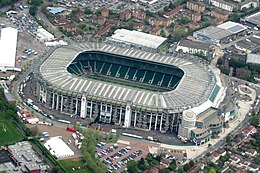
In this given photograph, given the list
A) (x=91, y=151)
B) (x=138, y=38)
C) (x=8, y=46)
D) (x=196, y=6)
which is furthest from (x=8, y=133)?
(x=196, y=6)

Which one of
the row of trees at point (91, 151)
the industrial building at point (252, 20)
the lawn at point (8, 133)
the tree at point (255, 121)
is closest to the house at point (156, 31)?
the industrial building at point (252, 20)

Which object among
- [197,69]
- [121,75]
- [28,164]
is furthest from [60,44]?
[28,164]

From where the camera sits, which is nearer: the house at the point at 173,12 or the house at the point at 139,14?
the house at the point at 139,14

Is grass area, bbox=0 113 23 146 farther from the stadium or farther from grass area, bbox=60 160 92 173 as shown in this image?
the stadium

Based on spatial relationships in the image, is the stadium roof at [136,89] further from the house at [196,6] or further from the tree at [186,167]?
the house at [196,6]

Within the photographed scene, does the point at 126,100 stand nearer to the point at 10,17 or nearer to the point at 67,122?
the point at 67,122

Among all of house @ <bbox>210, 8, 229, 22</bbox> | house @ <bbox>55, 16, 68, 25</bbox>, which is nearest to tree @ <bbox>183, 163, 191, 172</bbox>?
house @ <bbox>55, 16, 68, 25</bbox>

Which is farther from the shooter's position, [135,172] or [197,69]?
[197,69]
